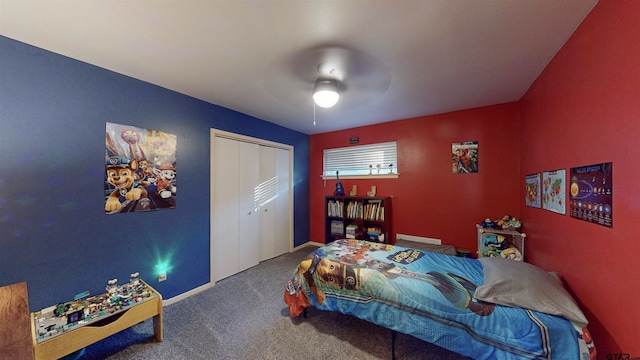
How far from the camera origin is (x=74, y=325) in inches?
60.8

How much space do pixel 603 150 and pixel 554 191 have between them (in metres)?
0.71

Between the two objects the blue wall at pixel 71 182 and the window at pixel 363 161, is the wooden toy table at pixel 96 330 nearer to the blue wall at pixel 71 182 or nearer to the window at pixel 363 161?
the blue wall at pixel 71 182

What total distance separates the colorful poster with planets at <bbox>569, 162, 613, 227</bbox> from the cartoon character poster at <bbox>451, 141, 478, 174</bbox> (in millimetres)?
1604

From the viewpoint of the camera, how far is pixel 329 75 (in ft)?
6.72

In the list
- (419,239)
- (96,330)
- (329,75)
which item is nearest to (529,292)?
(419,239)

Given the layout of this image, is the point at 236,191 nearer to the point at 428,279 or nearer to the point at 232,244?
the point at 232,244

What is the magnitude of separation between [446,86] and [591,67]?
1132 mm

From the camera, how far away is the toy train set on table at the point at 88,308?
4.96 ft

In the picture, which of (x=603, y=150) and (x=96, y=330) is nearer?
(x=603, y=150)

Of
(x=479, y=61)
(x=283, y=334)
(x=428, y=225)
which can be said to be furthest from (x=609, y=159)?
(x=283, y=334)

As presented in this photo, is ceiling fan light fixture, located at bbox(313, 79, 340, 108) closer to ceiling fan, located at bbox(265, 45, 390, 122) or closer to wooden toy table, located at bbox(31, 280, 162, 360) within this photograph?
ceiling fan, located at bbox(265, 45, 390, 122)

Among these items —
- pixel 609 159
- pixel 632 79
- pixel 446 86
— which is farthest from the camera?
pixel 446 86

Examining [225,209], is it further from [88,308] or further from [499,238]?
[499,238]

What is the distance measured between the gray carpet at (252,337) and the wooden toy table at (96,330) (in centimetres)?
21
